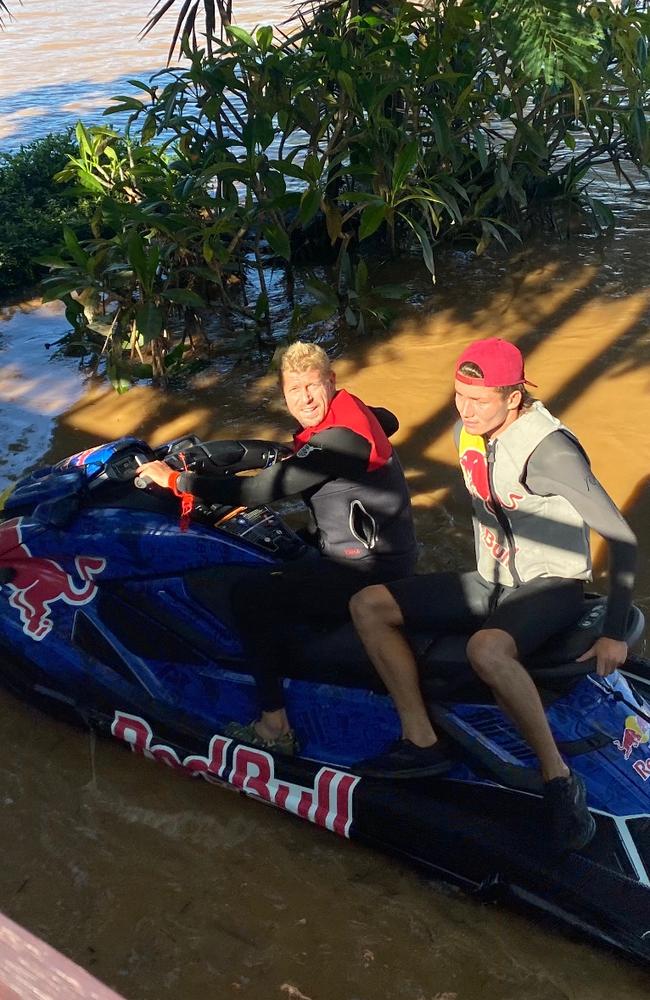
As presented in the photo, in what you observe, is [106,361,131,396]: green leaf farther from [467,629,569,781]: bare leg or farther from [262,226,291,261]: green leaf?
[467,629,569,781]: bare leg

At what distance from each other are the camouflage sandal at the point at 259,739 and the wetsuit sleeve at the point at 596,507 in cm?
102

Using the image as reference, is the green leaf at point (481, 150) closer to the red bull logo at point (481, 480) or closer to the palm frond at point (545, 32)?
the palm frond at point (545, 32)

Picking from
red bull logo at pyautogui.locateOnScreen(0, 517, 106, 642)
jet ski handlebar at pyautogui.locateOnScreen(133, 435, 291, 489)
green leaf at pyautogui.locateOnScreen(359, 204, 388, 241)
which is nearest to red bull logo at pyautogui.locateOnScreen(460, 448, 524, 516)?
jet ski handlebar at pyautogui.locateOnScreen(133, 435, 291, 489)

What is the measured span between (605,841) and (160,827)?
1.37 metres

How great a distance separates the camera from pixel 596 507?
2.48 meters

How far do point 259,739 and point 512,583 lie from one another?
91cm

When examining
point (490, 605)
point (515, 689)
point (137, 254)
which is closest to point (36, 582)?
point (490, 605)

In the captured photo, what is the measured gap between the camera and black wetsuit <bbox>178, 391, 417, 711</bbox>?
9.44 feet

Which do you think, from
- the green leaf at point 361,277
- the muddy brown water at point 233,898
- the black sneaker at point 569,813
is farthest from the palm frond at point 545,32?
the black sneaker at point 569,813

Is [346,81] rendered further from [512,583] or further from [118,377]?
[512,583]

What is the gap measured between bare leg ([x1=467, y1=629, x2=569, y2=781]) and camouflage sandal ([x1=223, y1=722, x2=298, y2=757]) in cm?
72

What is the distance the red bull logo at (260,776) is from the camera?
2.92m

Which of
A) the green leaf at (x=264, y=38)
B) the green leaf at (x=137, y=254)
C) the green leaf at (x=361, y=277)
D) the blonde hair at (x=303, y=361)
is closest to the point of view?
the blonde hair at (x=303, y=361)

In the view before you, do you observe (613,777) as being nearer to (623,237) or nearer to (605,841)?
(605,841)
